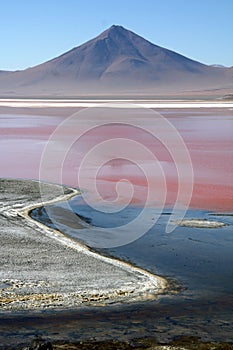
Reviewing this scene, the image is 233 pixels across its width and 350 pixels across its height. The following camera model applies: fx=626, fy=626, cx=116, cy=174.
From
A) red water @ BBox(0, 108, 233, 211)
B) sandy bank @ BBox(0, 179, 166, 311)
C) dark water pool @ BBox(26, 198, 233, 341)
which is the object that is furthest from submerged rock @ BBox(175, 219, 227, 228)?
sandy bank @ BBox(0, 179, 166, 311)

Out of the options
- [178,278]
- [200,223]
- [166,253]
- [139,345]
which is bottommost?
[139,345]

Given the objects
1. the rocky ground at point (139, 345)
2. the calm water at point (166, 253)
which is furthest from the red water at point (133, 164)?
the rocky ground at point (139, 345)

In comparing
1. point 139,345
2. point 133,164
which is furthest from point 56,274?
point 133,164

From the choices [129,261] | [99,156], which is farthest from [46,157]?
[129,261]

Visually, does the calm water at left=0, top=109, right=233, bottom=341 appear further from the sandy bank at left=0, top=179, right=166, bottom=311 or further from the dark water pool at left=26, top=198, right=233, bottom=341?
the sandy bank at left=0, top=179, right=166, bottom=311

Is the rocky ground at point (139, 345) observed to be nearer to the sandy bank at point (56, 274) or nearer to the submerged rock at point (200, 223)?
the sandy bank at point (56, 274)

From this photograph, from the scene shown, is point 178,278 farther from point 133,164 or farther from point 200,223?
point 133,164

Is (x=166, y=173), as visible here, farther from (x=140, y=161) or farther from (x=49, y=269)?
(x=49, y=269)
